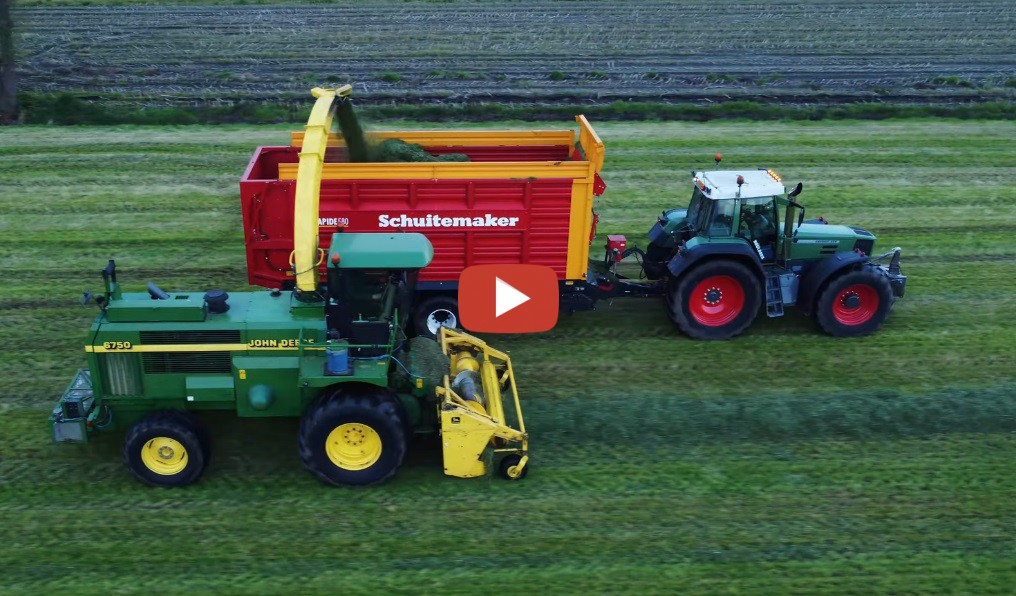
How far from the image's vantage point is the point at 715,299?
39.8ft

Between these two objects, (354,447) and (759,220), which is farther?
(759,220)

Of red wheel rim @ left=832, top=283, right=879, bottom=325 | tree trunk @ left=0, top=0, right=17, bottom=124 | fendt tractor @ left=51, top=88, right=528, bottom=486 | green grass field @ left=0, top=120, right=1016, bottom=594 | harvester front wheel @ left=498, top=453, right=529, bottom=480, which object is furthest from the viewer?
tree trunk @ left=0, top=0, right=17, bottom=124

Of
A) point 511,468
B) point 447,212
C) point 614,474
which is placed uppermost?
point 447,212

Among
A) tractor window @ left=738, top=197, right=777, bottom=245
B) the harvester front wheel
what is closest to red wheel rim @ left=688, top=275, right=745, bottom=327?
tractor window @ left=738, top=197, right=777, bottom=245

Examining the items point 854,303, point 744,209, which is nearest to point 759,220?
point 744,209

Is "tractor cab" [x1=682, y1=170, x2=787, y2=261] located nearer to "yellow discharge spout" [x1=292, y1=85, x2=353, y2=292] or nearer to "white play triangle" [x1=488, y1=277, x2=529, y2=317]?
"white play triangle" [x1=488, y1=277, x2=529, y2=317]

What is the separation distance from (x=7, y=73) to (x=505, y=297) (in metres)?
15.3

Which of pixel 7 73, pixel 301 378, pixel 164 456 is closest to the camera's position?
pixel 301 378

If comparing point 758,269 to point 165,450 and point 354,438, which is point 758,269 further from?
point 165,450

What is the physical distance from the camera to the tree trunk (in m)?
20.3

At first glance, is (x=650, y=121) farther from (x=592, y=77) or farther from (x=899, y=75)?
(x=899, y=75)

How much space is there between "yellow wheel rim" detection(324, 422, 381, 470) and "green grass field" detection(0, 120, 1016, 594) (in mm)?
284

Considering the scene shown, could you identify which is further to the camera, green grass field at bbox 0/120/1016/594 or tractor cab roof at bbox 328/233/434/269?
tractor cab roof at bbox 328/233/434/269

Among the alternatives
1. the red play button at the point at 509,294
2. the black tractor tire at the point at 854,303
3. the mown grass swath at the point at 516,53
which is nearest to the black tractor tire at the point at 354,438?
the red play button at the point at 509,294
